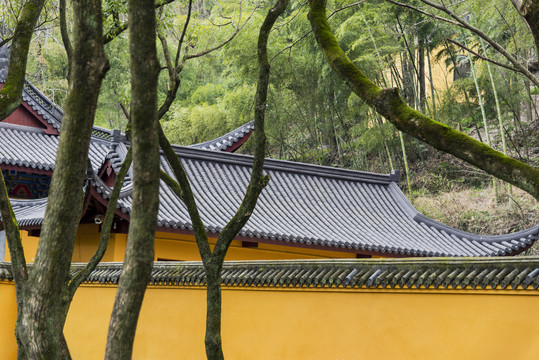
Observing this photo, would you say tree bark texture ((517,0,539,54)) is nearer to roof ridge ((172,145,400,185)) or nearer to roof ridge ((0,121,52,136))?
roof ridge ((172,145,400,185))

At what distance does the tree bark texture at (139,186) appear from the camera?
269cm

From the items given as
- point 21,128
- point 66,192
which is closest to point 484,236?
point 21,128

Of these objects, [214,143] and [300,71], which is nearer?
[214,143]

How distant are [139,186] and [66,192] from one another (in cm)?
49

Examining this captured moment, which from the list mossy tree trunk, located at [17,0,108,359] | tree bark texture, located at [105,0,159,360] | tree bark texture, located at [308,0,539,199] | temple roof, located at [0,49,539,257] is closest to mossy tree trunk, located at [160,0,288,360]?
tree bark texture, located at [308,0,539,199]

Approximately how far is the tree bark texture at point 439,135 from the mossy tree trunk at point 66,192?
5.24ft

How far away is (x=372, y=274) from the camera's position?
5.75m

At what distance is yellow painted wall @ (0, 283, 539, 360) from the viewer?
484cm

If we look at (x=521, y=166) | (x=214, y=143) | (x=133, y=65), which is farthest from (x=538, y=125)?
(x=133, y=65)

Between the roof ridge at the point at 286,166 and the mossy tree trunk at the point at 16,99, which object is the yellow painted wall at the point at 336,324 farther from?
the roof ridge at the point at 286,166

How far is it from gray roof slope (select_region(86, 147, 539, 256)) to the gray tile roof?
7.70ft

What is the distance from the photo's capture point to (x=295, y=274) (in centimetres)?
643

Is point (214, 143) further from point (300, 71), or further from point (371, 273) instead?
point (371, 273)

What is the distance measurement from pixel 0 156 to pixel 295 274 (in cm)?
768
